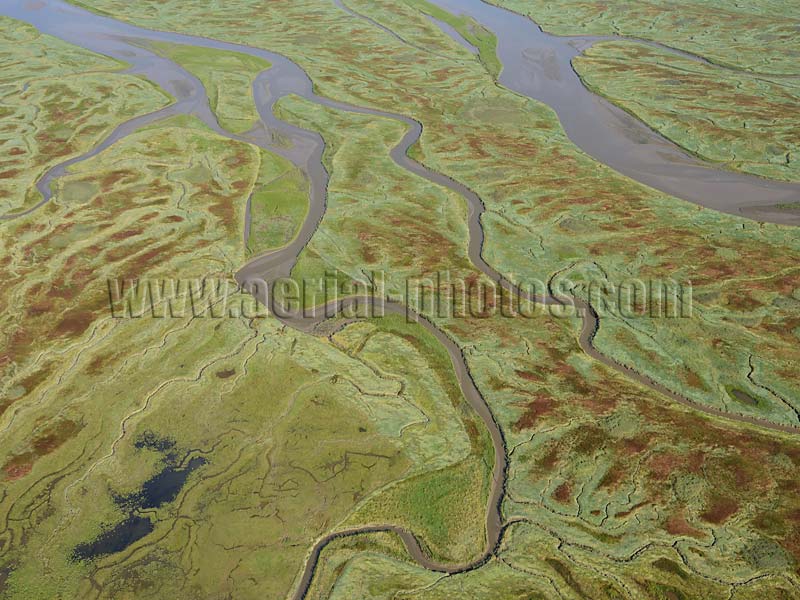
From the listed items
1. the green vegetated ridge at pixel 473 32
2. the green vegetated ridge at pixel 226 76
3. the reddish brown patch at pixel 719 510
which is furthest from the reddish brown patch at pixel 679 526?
the green vegetated ridge at pixel 473 32

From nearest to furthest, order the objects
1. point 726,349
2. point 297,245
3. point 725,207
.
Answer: point 726,349
point 297,245
point 725,207

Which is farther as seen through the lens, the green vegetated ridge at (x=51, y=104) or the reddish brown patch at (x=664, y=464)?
the green vegetated ridge at (x=51, y=104)

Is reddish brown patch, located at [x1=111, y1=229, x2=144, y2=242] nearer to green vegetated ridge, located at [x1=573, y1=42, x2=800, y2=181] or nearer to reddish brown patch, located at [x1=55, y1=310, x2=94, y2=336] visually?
reddish brown patch, located at [x1=55, y1=310, x2=94, y2=336]

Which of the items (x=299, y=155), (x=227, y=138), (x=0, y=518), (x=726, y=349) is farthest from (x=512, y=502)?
(x=227, y=138)

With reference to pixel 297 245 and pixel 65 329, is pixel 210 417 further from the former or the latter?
pixel 297 245

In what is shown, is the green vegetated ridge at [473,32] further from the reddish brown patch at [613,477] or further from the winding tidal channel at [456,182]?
the reddish brown patch at [613,477]

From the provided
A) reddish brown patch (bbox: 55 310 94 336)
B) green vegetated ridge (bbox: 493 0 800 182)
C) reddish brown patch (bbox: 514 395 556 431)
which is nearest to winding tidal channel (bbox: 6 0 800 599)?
reddish brown patch (bbox: 514 395 556 431)
